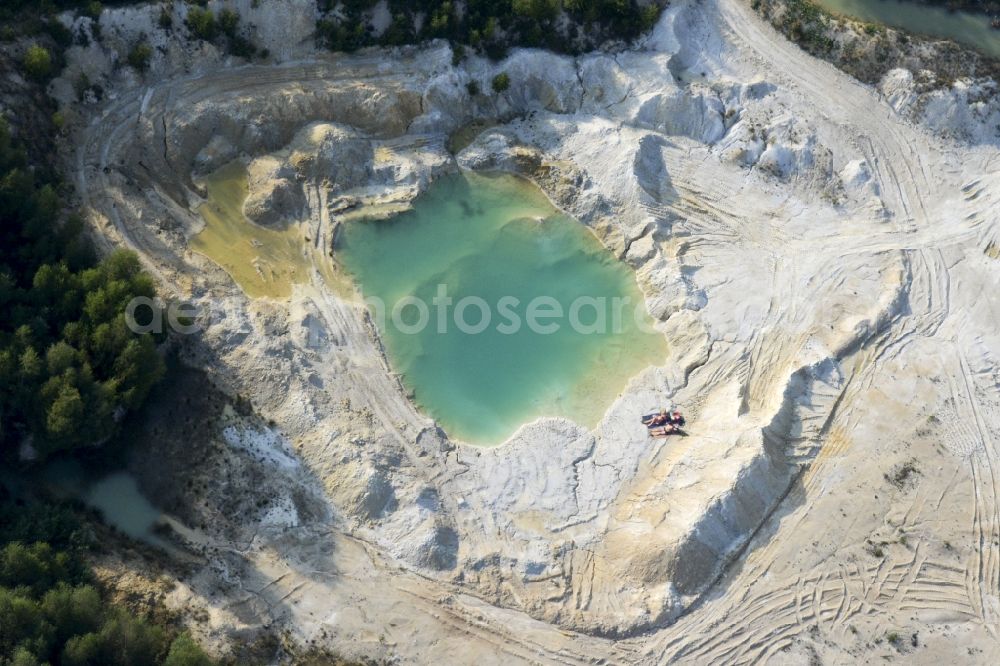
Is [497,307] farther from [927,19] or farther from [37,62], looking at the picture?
[927,19]

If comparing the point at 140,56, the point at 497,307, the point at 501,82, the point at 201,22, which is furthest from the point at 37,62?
the point at 497,307

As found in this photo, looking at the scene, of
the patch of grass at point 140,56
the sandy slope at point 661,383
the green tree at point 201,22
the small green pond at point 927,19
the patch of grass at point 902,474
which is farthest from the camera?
the small green pond at point 927,19

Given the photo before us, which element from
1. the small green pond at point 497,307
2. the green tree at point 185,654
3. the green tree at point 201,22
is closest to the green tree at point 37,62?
the green tree at point 201,22

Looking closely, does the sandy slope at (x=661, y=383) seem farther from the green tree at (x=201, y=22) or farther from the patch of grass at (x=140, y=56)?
the green tree at (x=201, y=22)

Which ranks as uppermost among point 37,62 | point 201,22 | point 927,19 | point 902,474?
point 927,19

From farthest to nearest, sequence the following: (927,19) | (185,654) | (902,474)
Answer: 1. (927,19)
2. (902,474)
3. (185,654)

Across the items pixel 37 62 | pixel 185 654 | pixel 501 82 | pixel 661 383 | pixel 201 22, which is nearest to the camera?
pixel 185 654

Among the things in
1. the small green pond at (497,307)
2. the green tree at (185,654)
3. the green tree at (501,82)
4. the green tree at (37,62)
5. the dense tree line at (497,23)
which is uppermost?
the dense tree line at (497,23)

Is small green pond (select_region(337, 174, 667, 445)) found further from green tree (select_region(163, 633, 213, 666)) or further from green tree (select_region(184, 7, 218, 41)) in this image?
green tree (select_region(163, 633, 213, 666))
